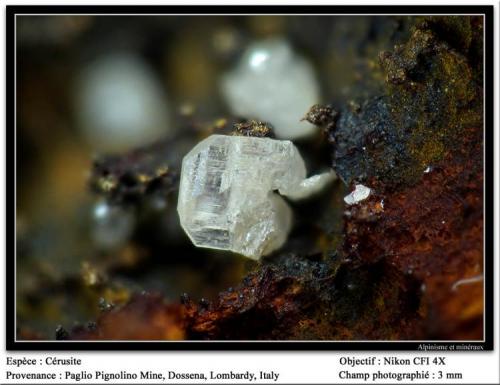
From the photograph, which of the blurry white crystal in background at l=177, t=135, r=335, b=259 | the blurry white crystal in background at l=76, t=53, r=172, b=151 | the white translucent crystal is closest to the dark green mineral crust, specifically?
the white translucent crystal

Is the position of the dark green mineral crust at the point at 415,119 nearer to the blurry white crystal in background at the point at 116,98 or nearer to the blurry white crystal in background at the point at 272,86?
the blurry white crystal in background at the point at 272,86

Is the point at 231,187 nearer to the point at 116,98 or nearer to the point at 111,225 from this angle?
the point at 111,225

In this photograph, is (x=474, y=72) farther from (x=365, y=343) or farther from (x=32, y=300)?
(x=32, y=300)

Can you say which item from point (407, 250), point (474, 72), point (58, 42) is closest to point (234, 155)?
point (407, 250)

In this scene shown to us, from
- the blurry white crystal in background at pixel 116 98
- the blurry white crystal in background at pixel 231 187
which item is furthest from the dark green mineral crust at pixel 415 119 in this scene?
the blurry white crystal in background at pixel 116 98

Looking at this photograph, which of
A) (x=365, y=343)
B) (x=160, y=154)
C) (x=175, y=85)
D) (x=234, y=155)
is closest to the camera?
(x=234, y=155)

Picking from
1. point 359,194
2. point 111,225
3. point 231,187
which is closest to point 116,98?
point 111,225
